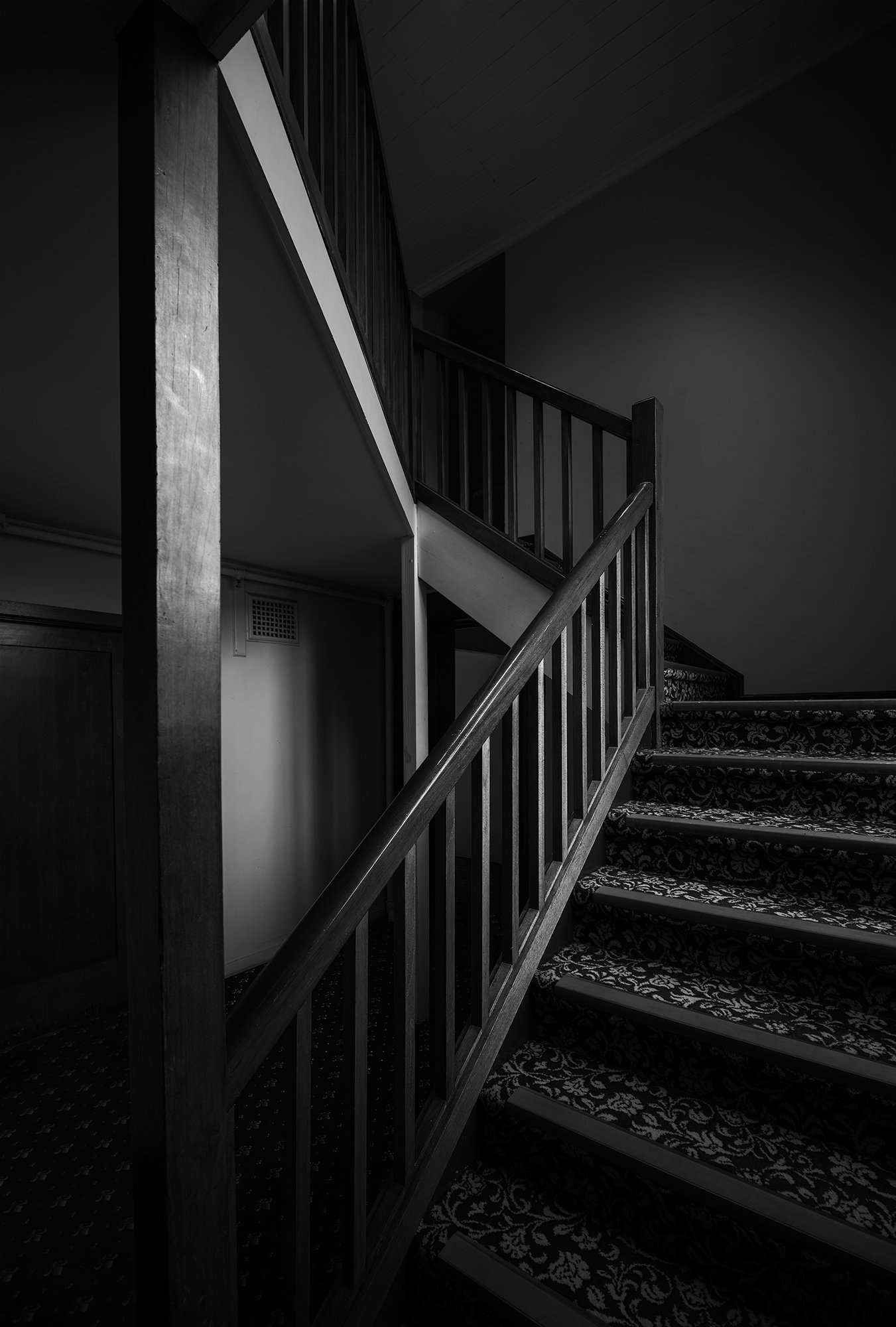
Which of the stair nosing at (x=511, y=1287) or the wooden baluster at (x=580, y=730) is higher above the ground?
the wooden baluster at (x=580, y=730)

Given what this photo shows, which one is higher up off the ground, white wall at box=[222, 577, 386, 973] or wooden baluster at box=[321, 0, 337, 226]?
wooden baluster at box=[321, 0, 337, 226]

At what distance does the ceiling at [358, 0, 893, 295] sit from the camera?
3.14m

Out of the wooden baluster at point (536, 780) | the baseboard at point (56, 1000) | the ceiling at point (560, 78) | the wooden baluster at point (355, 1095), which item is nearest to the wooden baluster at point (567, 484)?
the wooden baluster at point (536, 780)

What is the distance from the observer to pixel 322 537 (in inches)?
126

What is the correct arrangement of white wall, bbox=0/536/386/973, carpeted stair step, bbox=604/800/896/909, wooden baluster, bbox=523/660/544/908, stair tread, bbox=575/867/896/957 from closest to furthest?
stair tread, bbox=575/867/896/957
carpeted stair step, bbox=604/800/896/909
wooden baluster, bbox=523/660/544/908
white wall, bbox=0/536/386/973

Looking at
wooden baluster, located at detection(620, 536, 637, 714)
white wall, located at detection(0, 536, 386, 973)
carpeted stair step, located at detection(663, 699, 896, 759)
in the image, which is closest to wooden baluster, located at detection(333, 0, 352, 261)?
wooden baluster, located at detection(620, 536, 637, 714)

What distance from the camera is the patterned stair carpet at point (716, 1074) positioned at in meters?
1.11

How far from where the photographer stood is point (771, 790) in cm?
198

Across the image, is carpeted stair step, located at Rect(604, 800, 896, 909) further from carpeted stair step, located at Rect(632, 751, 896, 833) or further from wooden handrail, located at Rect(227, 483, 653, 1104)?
wooden handrail, located at Rect(227, 483, 653, 1104)

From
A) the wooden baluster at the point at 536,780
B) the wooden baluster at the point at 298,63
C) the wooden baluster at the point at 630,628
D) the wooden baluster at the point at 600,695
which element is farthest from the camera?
the wooden baluster at the point at 630,628

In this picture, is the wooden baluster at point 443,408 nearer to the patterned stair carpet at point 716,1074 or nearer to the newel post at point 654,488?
the newel post at point 654,488

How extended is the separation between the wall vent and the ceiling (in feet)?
9.19

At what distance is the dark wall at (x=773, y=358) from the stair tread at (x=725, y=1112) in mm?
2517

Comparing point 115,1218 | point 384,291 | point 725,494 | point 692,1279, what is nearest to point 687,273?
point 725,494
